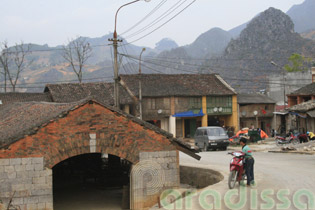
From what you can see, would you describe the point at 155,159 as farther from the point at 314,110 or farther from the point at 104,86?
the point at 104,86

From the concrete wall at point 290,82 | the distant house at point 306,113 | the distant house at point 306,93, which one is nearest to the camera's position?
the distant house at point 306,113

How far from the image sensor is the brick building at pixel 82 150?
46.4ft

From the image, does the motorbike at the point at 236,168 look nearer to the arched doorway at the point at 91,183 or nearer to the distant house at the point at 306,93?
the arched doorway at the point at 91,183

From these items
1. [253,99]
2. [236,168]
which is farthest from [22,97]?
[236,168]

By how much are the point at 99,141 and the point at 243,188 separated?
5.33m

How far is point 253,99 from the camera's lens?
2224 inches

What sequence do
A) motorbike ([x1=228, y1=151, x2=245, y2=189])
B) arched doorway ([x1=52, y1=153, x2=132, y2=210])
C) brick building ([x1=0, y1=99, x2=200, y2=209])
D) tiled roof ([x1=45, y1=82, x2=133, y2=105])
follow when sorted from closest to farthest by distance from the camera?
motorbike ([x1=228, y1=151, x2=245, y2=189])
brick building ([x1=0, y1=99, x2=200, y2=209])
arched doorway ([x1=52, y1=153, x2=132, y2=210])
tiled roof ([x1=45, y1=82, x2=133, y2=105])

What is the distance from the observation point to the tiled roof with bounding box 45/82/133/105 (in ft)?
157

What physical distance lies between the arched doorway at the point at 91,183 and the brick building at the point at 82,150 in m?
1.02

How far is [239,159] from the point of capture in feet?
42.0

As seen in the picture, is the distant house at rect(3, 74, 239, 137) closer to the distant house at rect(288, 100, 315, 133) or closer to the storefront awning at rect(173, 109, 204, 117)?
the storefront awning at rect(173, 109, 204, 117)

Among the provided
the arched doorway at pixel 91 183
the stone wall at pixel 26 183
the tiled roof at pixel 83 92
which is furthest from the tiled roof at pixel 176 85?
the stone wall at pixel 26 183

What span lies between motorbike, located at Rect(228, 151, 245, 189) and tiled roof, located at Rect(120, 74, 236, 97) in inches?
1502

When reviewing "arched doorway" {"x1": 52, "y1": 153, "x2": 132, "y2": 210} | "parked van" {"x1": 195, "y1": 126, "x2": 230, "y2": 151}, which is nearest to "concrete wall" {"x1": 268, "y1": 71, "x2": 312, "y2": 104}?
"parked van" {"x1": 195, "y1": 126, "x2": 230, "y2": 151}
